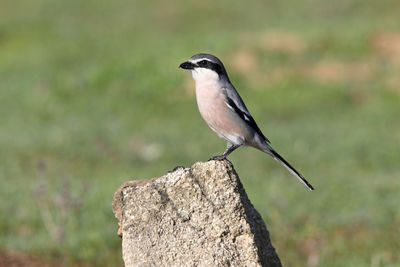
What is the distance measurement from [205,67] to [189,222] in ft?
4.96

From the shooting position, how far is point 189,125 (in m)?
16.8

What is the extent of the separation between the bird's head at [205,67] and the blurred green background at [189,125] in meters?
2.66

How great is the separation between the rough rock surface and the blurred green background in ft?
9.85

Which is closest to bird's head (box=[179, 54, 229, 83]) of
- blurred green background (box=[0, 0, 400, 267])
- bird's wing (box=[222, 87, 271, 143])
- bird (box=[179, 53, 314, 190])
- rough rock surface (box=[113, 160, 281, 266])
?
bird (box=[179, 53, 314, 190])

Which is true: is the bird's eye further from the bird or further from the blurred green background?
the blurred green background

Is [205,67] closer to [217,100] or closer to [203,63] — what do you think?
[203,63]

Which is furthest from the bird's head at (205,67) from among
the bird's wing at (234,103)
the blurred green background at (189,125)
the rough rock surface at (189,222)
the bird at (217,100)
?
the blurred green background at (189,125)

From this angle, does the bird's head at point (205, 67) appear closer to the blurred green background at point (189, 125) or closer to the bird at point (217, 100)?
the bird at point (217, 100)

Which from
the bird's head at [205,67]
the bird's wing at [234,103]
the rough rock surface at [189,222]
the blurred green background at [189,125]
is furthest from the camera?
the blurred green background at [189,125]

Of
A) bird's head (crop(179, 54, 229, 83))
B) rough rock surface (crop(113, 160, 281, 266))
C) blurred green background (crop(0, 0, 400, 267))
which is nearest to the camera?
rough rock surface (crop(113, 160, 281, 266))

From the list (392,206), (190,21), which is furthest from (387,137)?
(190,21)

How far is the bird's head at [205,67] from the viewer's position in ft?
18.5

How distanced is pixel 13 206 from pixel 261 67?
11.1 metres

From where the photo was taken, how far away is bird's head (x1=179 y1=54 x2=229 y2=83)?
562cm
